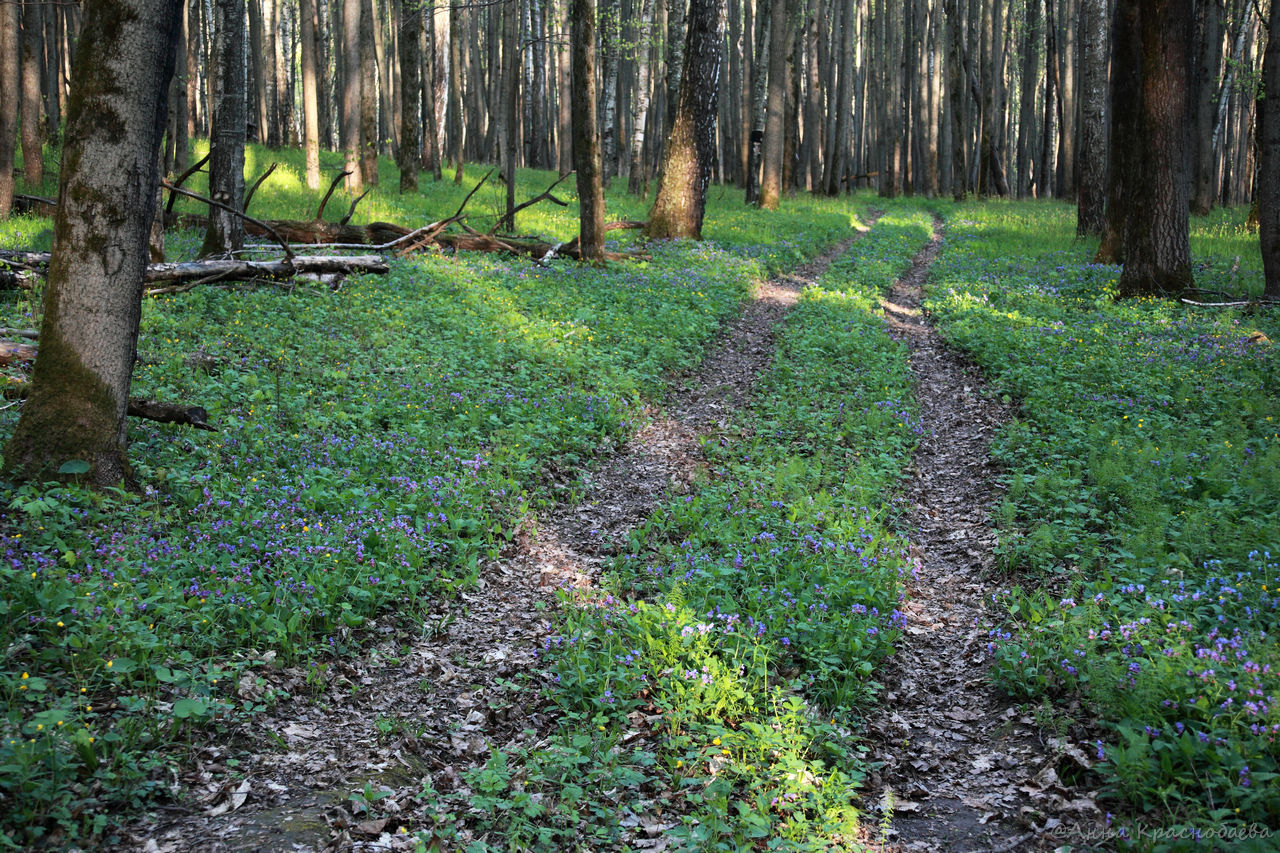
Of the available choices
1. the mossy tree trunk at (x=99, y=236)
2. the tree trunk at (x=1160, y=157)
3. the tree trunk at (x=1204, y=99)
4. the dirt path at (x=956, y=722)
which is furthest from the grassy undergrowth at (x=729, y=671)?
the tree trunk at (x=1204, y=99)

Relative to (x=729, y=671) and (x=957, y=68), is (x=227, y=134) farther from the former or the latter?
(x=957, y=68)

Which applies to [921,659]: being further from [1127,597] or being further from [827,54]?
[827,54]

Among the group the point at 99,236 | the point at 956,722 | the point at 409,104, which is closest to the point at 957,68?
the point at 409,104

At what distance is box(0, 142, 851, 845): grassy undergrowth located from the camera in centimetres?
353

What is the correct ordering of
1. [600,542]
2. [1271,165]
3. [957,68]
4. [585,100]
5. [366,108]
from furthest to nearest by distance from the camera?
[957,68]
[366,108]
[585,100]
[1271,165]
[600,542]

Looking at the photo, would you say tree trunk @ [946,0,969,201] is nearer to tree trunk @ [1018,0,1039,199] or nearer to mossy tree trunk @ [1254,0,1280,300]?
tree trunk @ [1018,0,1039,199]

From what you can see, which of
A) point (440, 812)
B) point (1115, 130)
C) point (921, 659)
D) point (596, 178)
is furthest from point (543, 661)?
point (1115, 130)

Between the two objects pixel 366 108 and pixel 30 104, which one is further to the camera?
pixel 366 108

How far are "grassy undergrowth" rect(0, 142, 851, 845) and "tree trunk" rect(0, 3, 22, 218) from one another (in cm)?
103

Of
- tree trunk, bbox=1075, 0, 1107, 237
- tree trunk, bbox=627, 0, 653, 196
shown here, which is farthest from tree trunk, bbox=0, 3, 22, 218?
tree trunk, bbox=1075, 0, 1107, 237

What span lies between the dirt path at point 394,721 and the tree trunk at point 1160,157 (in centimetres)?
1039

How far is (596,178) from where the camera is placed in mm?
13508

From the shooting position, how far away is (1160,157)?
39.3ft

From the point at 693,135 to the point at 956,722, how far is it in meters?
14.6
